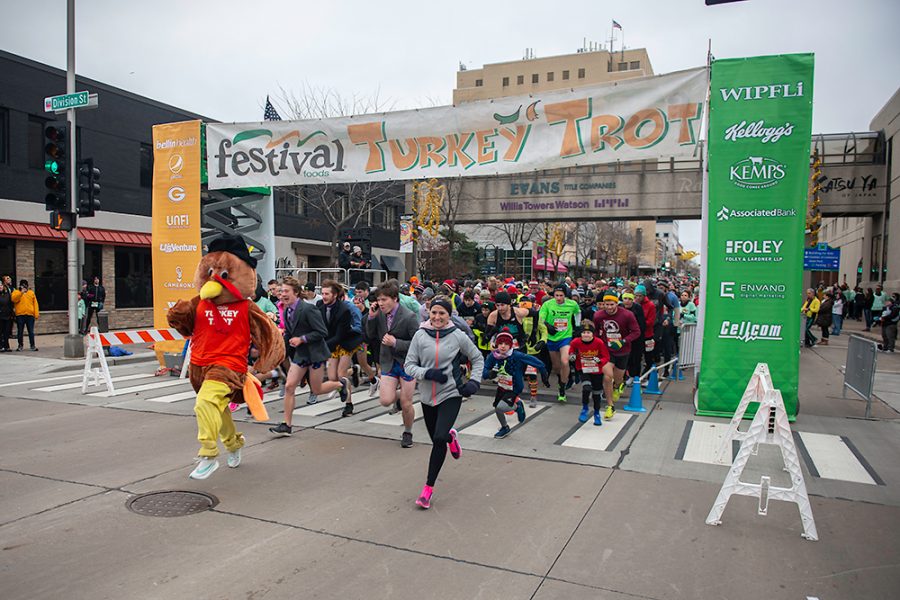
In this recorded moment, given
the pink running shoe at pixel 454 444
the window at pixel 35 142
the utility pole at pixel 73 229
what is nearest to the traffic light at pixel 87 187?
the utility pole at pixel 73 229

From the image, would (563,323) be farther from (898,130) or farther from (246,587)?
(898,130)

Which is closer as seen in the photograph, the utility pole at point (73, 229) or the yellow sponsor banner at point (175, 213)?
the yellow sponsor banner at point (175, 213)

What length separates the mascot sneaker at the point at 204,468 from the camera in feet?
19.0

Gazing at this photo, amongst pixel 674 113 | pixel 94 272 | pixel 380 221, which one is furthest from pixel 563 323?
pixel 380 221

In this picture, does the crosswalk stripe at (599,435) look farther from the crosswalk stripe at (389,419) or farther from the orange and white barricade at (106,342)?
the orange and white barricade at (106,342)

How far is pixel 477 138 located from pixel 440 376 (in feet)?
17.4

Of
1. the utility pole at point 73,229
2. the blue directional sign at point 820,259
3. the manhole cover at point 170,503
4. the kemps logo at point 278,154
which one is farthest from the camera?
the blue directional sign at point 820,259

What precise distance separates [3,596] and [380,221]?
40.0 m

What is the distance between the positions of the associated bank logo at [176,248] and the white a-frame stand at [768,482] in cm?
1023

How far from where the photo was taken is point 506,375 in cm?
774

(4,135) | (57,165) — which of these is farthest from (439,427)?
(4,135)

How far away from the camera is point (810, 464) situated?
6.67 m

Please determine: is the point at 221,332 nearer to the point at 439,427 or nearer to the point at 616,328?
the point at 439,427

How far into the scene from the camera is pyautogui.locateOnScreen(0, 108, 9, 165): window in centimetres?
1944
